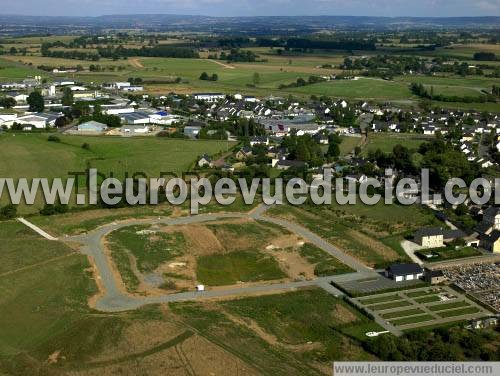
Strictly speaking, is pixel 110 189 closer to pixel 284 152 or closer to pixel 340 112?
pixel 284 152

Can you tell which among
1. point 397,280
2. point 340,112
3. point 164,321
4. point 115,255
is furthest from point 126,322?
point 340,112

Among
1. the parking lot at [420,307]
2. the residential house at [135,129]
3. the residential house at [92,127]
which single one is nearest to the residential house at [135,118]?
the residential house at [135,129]

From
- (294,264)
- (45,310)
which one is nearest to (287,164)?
(294,264)

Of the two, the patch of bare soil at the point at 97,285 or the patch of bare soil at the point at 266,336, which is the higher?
the patch of bare soil at the point at 97,285

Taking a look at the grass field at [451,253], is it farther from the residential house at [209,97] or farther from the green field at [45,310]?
the residential house at [209,97]

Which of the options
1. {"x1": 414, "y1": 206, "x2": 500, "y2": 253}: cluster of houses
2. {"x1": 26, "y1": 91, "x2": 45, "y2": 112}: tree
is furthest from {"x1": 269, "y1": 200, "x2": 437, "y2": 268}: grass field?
{"x1": 26, "y1": 91, "x2": 45, "y2": 112}: tree
